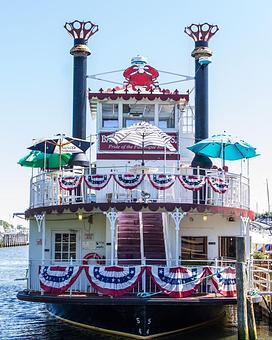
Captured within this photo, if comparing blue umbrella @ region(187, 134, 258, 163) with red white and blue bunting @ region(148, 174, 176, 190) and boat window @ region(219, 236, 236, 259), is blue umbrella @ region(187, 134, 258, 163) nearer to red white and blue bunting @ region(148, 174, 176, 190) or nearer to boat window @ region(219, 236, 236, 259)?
red white and blue bunting @ region(148, 174, 176, 190)

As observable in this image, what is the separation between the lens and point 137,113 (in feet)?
74.3

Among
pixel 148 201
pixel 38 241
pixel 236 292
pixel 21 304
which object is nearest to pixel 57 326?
pixel 38 241

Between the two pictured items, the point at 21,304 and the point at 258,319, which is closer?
the point at 258,319

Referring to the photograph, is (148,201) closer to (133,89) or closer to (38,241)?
(38,241)

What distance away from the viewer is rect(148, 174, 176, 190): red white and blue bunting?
55.7 ft

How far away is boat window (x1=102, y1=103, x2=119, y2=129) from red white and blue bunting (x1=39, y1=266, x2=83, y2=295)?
7421 mm

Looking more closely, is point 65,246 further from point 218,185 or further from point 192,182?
point 218,185

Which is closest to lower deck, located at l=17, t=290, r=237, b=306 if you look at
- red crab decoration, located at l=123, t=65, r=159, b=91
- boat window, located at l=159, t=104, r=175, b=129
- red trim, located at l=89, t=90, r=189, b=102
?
boat window, located at l=159, t=104, r=175, b=129

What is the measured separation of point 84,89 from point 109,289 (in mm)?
10580

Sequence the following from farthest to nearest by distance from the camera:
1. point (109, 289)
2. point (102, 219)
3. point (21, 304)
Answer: point (21, 304) < point (102, 219) < point (109, 289)

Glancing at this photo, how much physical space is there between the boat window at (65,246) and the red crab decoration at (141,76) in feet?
23.0

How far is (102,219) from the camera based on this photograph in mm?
18453

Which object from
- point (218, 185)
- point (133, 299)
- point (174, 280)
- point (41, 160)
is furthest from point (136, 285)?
point (41, 160)

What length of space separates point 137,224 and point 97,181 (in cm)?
280
